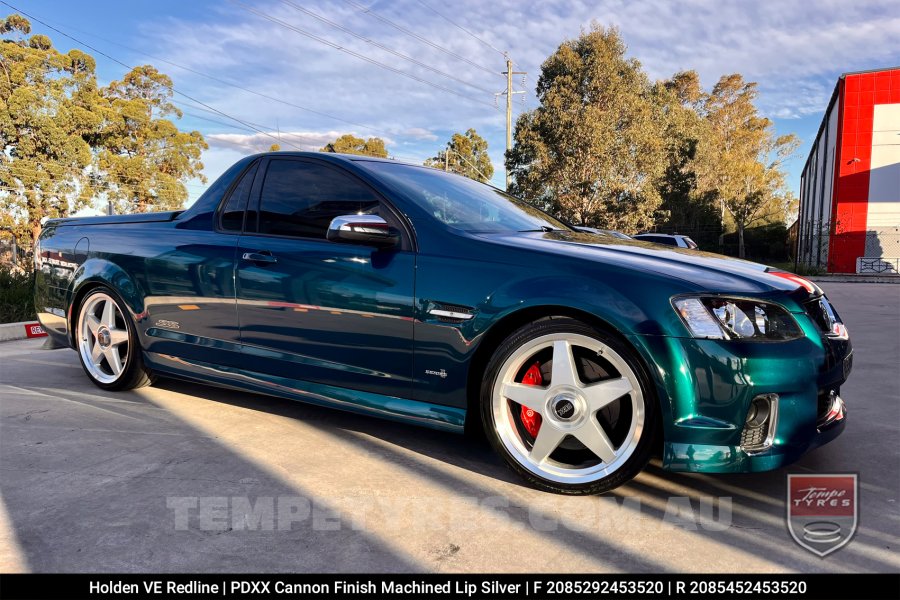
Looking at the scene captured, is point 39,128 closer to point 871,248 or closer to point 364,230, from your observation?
point 364,230

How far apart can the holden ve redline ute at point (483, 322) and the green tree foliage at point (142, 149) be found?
35765 millimetres

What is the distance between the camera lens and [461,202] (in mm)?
3406

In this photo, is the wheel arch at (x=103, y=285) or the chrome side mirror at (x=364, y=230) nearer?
the chrome side mirror at (x=364, y=230)

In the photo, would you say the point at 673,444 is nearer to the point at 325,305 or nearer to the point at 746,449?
the point at 746,449

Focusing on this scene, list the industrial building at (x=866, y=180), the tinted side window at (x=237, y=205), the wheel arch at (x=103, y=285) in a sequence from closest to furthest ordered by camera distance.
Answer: the tinted side window at (x=237, y=205)
the wheel arch at (x=103, y=285)
the industrial building at (x=866, y=180)

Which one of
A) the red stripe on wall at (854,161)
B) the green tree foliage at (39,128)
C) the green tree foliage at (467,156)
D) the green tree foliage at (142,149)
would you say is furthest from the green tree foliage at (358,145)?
the red stripe on wall at (854,161)

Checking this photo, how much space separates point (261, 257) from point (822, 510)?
9.48 feet

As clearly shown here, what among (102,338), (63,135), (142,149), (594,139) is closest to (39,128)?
(63,135)

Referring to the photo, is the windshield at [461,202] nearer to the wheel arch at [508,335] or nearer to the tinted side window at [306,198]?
the tinted side window at [306,198]

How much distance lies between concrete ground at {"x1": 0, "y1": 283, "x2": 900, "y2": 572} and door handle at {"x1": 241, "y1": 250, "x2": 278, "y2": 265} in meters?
0.95

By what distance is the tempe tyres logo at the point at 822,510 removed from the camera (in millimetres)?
2186

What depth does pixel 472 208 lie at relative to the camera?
3.40m

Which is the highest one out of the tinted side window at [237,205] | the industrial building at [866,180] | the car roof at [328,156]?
the industrial building at [866,180]
